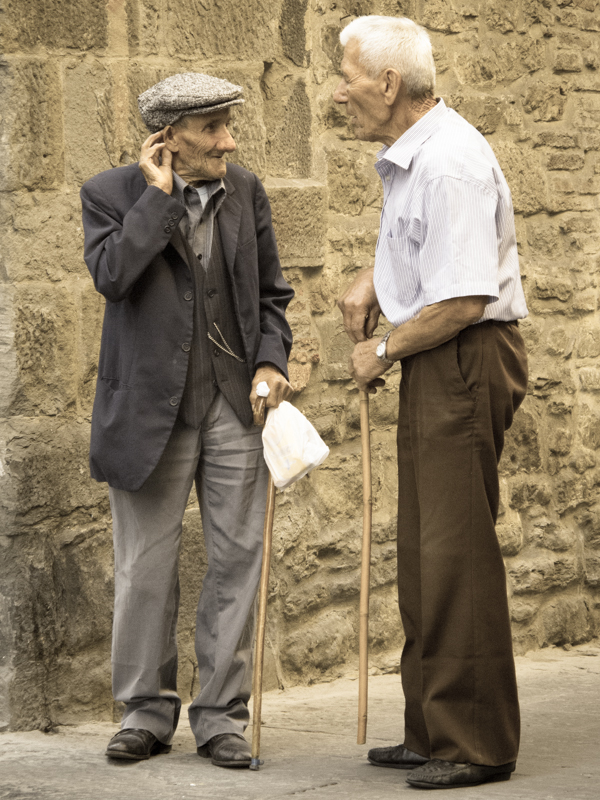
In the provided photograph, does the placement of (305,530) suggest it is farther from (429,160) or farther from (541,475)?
(429,160)

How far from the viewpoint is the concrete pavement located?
9.23 feet

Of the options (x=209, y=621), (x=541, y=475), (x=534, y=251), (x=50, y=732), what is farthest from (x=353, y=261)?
(x=50, y=732)

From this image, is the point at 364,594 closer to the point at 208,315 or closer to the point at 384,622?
the point at 208,315

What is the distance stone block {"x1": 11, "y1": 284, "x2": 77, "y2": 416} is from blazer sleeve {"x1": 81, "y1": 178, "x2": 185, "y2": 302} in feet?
1.72

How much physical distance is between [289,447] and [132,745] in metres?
0.91

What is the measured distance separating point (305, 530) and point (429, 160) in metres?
1.71

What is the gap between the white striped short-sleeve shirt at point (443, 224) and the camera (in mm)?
2717

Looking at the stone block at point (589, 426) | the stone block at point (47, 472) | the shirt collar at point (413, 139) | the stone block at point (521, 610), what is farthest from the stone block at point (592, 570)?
the shirt collar at point (413, 139)

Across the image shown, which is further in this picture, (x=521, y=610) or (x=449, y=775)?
(x=521, y=610)

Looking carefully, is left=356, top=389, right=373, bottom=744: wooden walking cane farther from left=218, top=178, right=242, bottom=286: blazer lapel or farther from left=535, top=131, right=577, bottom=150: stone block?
left=535, top=131, right=577, bottom=150: stone block

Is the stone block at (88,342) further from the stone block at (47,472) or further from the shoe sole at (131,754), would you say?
the shoe sole at (131,754)

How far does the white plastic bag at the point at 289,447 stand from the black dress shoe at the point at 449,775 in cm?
81

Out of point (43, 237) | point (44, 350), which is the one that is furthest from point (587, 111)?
point (44, 350)

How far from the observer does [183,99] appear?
296 cm
